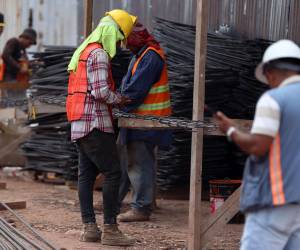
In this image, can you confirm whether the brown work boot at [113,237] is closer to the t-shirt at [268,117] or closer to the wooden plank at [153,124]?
the wooden plank at [153,124]

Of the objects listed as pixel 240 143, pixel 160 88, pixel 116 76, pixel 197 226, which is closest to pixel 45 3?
pixel 116 76

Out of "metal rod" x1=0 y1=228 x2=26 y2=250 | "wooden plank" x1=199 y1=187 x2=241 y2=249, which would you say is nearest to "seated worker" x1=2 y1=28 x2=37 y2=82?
"metal rod" x1=0 y1=228 x2=26 y2=250

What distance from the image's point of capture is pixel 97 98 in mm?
7277

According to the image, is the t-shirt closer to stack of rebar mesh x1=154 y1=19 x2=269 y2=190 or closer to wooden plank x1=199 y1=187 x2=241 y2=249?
wooden plank x1=199 y1=187 x2=241 y2=249

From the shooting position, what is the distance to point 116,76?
32.6 ft

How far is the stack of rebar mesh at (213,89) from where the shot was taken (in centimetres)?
958

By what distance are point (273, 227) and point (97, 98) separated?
2.95 m

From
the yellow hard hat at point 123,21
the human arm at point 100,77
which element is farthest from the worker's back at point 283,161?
the yellow hard hat at point 123,21

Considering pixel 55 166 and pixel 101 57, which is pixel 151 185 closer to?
pixel 101 57

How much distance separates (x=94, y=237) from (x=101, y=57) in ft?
5.37

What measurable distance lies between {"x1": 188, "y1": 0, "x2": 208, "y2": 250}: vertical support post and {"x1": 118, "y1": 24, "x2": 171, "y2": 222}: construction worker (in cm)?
143

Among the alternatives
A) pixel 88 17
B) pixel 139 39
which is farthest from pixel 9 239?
pixel 88 17

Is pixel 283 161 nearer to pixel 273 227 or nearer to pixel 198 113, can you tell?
pixel 273 227

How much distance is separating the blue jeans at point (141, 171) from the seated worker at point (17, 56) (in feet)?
19.6
